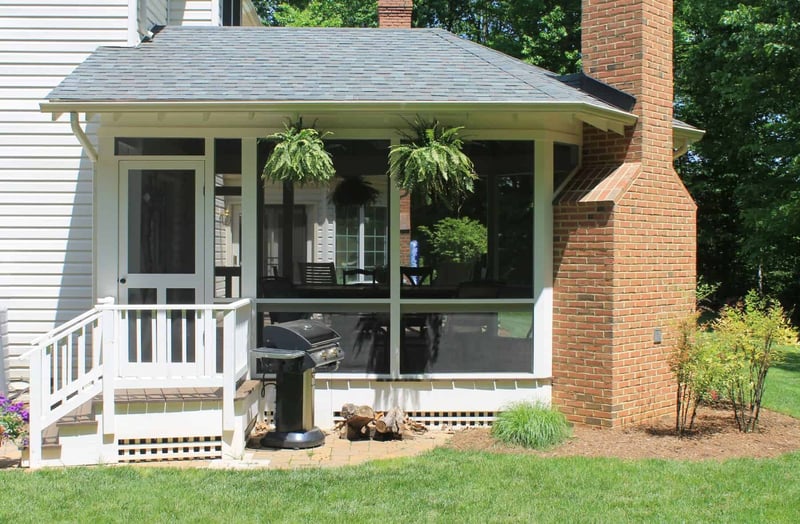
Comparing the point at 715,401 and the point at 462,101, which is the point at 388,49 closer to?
the point at 462,101

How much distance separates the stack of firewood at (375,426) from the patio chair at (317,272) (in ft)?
4.19

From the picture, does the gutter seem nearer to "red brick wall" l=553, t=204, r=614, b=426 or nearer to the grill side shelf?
"red brick wall" l=553, t=204, r=614, b=426

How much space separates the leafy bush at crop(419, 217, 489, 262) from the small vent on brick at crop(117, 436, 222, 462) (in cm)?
270

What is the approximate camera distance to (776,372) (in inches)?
480

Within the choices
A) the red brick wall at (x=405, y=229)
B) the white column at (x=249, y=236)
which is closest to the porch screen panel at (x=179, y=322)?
the white column at (x=249, y=236)

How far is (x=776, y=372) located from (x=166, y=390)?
9.98m

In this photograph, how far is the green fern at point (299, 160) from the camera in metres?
6.51

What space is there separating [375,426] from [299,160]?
99.2 inches

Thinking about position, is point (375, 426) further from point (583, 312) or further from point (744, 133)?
point (744, 133)

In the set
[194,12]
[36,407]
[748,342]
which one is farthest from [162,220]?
[748,342]

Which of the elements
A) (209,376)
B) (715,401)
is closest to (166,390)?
(209,376)

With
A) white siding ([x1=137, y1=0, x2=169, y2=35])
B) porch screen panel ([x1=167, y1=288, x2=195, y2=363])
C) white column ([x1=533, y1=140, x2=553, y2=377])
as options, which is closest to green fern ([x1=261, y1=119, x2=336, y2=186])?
porch screen panel ([x1=167, y1=288, x2=195, y2=363])

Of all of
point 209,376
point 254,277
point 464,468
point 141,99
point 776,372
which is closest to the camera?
point 464,468

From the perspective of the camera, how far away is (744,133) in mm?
18734
